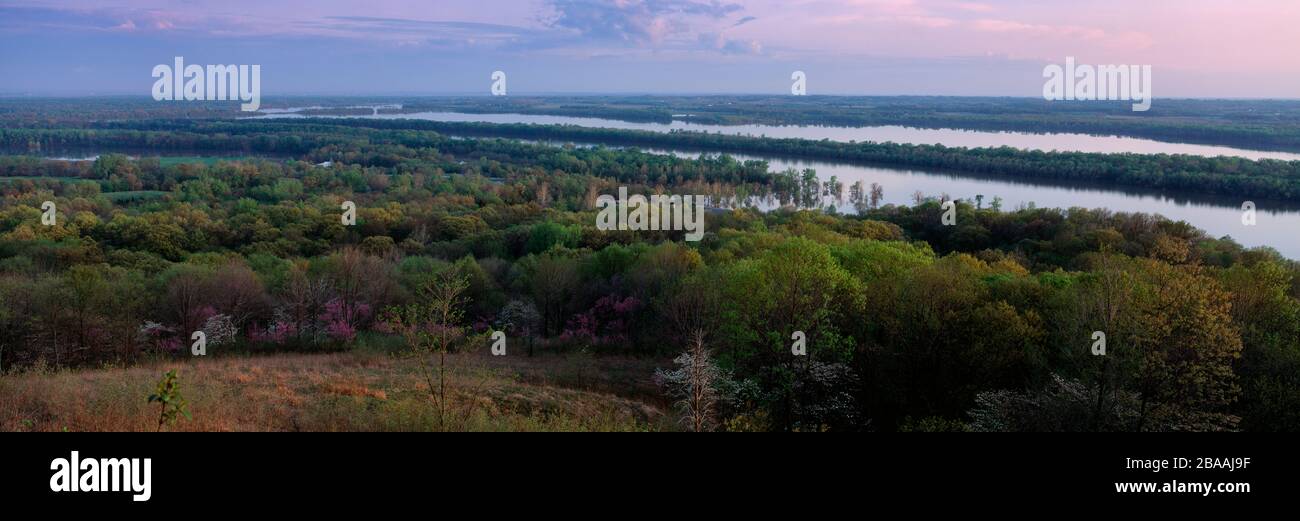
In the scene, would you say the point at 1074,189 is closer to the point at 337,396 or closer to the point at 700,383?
the point at 700,383

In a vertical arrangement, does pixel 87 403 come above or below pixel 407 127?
below

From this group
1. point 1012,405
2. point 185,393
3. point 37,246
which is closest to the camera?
point 185,393

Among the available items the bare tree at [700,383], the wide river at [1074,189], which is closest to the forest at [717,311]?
the bare tree at [700,383]

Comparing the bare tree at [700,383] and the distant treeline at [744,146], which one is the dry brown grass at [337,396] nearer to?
the bare tree at [700,383]

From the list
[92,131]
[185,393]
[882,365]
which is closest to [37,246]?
[185,393]

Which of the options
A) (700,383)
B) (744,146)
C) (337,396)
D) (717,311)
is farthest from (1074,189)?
(337,396)
